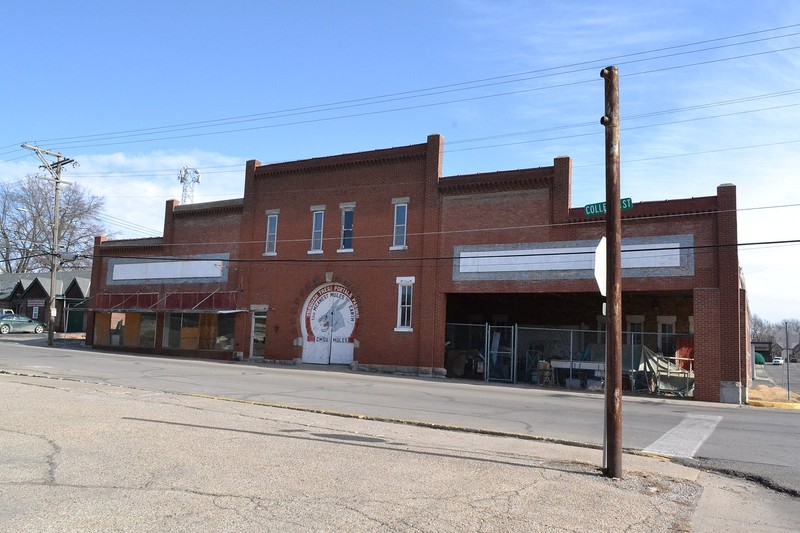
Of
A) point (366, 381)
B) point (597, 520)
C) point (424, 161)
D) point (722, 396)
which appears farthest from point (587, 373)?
point (597, 520)

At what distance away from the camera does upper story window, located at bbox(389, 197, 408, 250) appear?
95.9 ft

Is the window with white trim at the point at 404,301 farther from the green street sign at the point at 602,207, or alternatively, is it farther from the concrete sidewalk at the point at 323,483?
the green street sign at the point at 602,207

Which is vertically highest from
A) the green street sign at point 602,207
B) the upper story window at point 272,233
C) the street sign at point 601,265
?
the upper story window at point 272,233

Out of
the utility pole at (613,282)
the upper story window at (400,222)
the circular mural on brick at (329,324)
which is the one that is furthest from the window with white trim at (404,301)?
the utility pole at (613,282)

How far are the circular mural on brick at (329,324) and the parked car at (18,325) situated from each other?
108ft

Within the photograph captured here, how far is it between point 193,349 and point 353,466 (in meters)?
29.2

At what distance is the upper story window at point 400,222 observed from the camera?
2923cm

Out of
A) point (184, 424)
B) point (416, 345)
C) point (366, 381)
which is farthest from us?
point (416, 345)

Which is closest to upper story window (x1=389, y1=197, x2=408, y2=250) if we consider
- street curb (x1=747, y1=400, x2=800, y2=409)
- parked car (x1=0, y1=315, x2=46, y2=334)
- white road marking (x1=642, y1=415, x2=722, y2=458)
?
street curb (x1=747, y1=400, x2=800, y2=409)

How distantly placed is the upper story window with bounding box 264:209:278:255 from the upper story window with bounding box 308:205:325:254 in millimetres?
2288

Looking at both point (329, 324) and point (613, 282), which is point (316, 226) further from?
point (613, 282)

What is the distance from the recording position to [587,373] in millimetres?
25531

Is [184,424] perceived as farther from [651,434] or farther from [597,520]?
[651,434]

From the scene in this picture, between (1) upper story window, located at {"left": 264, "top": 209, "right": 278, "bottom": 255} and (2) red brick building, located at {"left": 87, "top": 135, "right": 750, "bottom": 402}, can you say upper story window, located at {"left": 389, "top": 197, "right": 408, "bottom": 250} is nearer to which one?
(2) red brick building, located at {"left": 87, "top": 135, "right": 750, "bottom": 402}
